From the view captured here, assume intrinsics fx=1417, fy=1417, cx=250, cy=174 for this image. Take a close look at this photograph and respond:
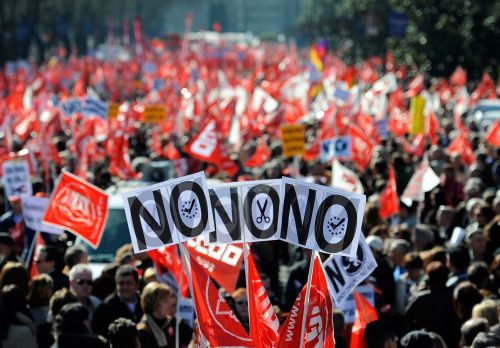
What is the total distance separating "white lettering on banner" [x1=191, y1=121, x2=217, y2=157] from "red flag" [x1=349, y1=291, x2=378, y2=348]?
31.2 feet

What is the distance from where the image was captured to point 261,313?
7.57 m

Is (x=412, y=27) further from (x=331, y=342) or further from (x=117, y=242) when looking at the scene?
(x=331, y=342)

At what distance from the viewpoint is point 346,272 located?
29.3 feet

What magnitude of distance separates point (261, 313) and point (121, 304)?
2.07m

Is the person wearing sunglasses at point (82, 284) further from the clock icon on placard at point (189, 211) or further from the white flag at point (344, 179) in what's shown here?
the white flag at point (344, 179)

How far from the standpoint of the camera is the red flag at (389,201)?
14.3 metres

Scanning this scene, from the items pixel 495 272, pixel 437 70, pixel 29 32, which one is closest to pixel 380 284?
pixel 495 272

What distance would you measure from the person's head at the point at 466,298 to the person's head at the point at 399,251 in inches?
76.4

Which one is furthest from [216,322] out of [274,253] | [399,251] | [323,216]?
[274,253]

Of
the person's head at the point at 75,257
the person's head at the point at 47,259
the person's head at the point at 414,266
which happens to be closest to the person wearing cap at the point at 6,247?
the person's head at the point at 75,257

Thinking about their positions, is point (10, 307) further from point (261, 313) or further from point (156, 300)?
point (261, 313)

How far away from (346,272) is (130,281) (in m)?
1.50

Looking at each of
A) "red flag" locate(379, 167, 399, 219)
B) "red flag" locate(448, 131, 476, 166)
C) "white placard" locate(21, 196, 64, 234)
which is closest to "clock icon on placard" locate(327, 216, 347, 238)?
"white placard" locate(21, 196, 64, 234)

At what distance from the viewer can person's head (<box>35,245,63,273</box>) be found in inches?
417
